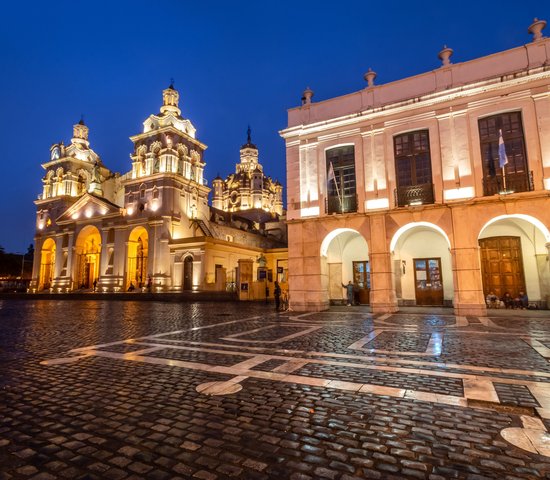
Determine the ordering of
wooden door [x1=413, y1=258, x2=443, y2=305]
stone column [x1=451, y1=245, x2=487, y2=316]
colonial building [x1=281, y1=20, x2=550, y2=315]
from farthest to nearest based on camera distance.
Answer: wooden door [x1=413, y1=258, x2=443, y2=305] < colonial building [x1=281, y1=20, x2=550, y2=315] < stone column [x1=451, y1=245, x2=487, y2=316]

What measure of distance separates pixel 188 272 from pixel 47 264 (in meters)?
28.4

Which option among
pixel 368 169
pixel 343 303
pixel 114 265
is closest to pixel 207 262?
pixel 114 265

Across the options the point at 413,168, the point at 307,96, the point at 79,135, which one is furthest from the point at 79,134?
the point at 413,168

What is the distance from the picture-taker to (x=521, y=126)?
15.5 meters

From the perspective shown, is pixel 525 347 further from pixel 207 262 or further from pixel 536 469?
pixel 207 262

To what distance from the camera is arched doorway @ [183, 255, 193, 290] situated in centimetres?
3734

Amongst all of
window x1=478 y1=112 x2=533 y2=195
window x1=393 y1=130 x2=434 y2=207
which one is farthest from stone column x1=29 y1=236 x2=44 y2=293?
window x1=478 y1=112 x2=533 y2=195

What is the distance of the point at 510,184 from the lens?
15.3 meters

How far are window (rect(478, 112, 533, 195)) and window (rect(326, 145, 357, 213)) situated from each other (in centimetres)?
627

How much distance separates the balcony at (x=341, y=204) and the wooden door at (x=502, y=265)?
24.4 feet

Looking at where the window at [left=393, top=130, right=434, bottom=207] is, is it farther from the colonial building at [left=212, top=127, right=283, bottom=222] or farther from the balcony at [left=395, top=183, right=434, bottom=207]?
the colonial building at [left=212, top=127, right=283, bottom=222]

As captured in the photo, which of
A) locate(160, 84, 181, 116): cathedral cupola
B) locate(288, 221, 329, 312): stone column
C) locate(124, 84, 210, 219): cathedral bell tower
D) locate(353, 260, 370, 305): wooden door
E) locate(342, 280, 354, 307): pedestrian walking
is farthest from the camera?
locate(160, 84, 181, 116): cathedral cupola

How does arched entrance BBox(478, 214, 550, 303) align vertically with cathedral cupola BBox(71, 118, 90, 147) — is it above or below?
below

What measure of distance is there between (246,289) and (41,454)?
24455 millimetres
